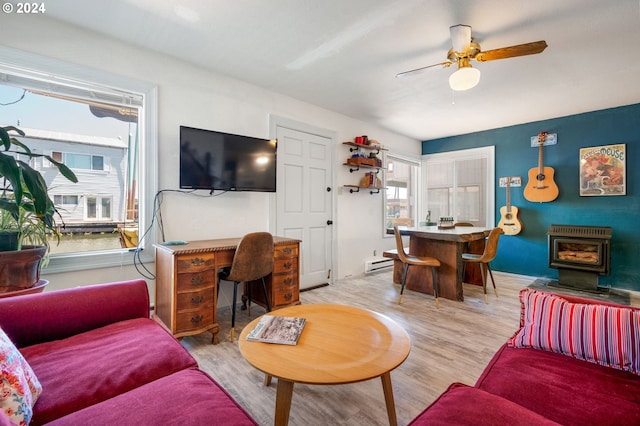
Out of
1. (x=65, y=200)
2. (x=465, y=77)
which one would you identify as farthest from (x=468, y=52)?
(x=65, y=200)

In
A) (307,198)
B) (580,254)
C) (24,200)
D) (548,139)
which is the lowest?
(580,254)

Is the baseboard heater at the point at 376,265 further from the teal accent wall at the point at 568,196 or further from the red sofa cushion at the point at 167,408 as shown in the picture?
the red sofa cushion at the point at 167,408

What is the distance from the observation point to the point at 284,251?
286 centimetres

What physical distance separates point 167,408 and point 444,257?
3.25 metres

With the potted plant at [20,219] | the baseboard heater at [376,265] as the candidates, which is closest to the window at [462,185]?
the baseboard heater at [376,265]

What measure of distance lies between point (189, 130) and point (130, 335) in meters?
1.83

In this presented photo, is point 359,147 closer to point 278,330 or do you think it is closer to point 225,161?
point 225,161

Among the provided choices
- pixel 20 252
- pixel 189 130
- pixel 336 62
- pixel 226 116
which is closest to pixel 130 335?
pixel 20 252

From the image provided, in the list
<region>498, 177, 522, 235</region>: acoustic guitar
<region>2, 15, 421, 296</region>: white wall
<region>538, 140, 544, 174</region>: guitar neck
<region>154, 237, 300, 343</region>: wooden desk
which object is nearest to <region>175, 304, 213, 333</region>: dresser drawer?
<region>154, 237, 300, 343</region>: wooden desk

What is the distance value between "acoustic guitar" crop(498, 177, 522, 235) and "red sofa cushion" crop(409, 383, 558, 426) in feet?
14.7

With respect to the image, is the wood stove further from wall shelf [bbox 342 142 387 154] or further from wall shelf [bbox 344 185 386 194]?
wall shelf [bbox 342 142 387 154]

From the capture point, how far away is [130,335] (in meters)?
1.44

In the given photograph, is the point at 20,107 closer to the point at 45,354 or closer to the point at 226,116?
the point at 226,116

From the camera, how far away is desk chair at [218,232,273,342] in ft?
7.86
